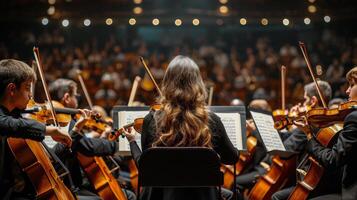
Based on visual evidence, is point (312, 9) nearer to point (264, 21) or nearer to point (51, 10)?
point (264, 21)

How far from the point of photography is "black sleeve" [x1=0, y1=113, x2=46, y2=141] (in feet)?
9.12

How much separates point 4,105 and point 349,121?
2.10m

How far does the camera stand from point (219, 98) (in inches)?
425

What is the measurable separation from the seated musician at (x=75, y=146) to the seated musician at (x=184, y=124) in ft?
3.12

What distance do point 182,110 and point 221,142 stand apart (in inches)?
12.1

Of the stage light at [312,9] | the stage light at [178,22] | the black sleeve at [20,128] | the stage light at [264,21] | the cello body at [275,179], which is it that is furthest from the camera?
the stage light at [178,22]

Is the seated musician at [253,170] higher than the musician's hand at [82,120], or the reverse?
the musician's hand at [82,120]

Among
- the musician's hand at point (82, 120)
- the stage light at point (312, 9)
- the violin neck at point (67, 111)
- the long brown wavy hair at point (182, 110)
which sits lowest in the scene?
the musician's hand at point (82, 120)

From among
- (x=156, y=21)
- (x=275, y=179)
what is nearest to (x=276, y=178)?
(x=275, y=179)

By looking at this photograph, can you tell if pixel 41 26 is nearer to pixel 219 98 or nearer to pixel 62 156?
pixel 219 98

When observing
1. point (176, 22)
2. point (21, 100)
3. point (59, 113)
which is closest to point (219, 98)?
point (176, 22)

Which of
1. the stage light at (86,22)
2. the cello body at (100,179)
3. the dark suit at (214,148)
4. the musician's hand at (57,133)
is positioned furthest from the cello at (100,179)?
the stage light at (86,22)

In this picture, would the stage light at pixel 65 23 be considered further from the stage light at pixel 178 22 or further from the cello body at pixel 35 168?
the cello body at pixel 35 168

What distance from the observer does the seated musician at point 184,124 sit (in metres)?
2.80
